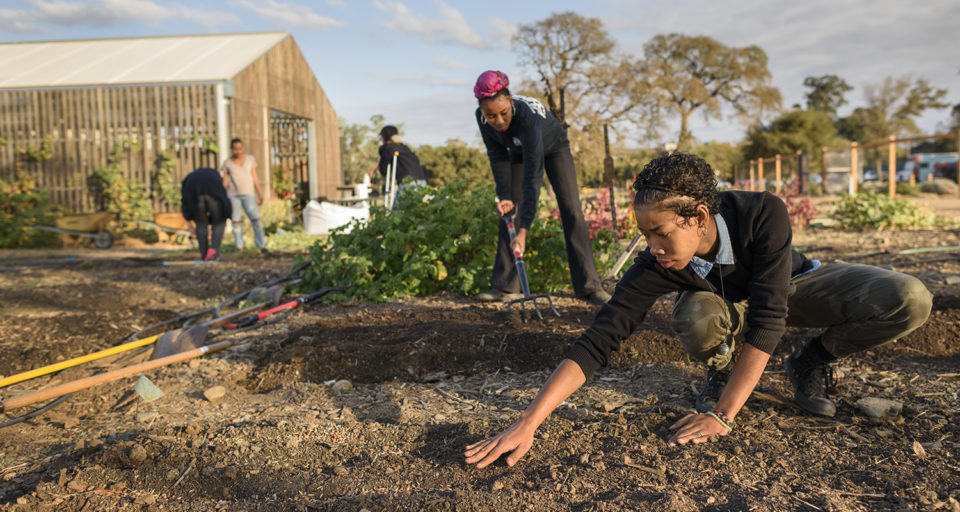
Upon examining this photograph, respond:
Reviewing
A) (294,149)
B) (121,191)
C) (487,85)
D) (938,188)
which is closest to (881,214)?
(487,85)

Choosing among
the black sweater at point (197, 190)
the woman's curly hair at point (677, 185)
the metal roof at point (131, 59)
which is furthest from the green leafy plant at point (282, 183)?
the woman's curly hair at point (677, 185)

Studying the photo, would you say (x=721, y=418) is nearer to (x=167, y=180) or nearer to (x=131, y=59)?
(x=167, y=180)

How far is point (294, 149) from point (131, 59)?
162 inches

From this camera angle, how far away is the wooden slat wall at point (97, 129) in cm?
1251

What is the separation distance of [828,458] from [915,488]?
0.28 meters

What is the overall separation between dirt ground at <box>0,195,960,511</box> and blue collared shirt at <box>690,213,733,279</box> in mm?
596

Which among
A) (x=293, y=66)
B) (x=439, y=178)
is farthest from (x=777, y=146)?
(x=293, y=66)

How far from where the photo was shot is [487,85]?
385 cm

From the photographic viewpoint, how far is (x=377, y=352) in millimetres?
3455

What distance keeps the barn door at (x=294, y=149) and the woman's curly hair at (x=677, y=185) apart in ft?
49.8

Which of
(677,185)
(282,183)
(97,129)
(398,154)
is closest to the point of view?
(677,185)

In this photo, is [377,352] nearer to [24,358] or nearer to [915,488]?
[24,358]

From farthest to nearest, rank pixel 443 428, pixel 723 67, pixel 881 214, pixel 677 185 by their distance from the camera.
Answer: pixel 723 67, pixel 881 214, pixel 443 428, pixel 677 185

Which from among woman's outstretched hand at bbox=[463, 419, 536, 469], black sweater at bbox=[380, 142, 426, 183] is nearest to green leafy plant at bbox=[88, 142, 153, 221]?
black sweater at bbox=[380, 142, 426, 183]
